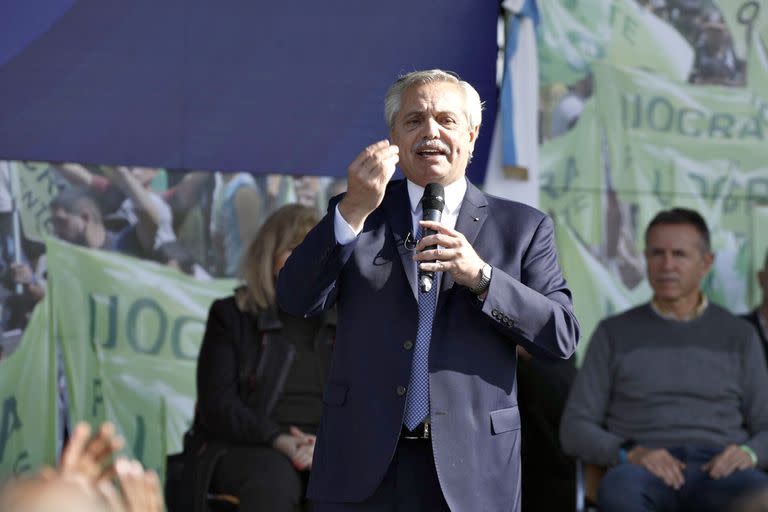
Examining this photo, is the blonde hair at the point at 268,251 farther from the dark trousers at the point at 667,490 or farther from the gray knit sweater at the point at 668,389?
the dark trousers at the point at 667,490

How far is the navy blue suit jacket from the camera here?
8.87ft

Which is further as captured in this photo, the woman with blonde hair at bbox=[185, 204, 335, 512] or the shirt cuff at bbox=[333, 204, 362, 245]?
the woman with blonde hair at bbox=[185, 204, 335, 512]

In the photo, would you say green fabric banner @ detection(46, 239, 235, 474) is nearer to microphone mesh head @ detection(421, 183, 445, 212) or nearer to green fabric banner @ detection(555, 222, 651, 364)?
green fabric banner @ detection(555, 222, 651, 364)

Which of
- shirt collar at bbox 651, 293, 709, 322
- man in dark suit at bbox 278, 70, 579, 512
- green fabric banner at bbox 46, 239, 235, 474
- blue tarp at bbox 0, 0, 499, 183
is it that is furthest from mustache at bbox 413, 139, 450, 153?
green fabric banner at bbox 46, 239, 235, 474

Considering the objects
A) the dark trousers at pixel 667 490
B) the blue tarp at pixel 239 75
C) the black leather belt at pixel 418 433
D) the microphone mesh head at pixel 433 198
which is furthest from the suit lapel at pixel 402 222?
the dark trousers at pixel 667 490

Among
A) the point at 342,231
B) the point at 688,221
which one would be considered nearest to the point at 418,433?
the point at 342,231

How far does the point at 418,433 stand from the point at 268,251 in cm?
196

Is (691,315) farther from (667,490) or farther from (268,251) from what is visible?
(268,251)

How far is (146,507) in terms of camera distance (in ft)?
4.65

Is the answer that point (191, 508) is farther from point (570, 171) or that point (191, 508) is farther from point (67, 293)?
point (570, 171)

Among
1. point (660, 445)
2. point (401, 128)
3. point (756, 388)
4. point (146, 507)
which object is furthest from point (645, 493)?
point (146, 507)

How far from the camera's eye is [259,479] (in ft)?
13.9

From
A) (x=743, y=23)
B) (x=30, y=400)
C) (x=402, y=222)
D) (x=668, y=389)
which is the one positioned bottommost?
(x=30, y=400)

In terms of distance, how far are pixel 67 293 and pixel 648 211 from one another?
273 cm
